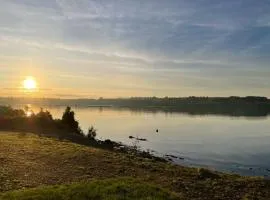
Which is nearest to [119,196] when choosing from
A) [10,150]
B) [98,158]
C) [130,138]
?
[98,158]

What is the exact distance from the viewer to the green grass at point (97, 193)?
46.7 feet

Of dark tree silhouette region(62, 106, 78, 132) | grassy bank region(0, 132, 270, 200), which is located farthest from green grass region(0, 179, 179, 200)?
dark tree silhouette region(62, 106, 78, 132)

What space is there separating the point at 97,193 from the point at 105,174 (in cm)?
538

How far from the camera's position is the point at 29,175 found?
1934 centimetres

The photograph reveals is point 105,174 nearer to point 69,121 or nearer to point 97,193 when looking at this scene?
point 97,193

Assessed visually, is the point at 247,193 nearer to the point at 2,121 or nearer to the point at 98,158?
the point at 98,158

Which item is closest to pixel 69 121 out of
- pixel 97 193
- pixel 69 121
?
pixel 69 121

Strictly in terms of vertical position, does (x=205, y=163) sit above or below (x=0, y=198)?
below

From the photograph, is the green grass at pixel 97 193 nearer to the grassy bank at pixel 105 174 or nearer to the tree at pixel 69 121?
the grassy bank at pixel 105 174

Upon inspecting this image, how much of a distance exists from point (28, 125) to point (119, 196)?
4202cm

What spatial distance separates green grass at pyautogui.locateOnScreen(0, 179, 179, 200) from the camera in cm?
1423

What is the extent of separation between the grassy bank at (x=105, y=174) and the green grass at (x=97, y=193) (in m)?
0.42

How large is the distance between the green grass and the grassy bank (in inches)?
16.4

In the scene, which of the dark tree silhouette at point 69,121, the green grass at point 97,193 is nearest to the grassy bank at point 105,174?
the green grass at point 97,193
